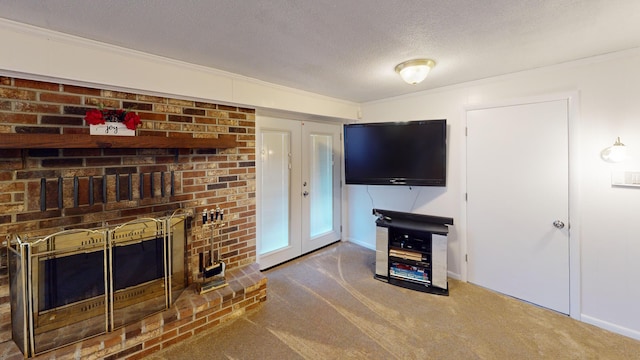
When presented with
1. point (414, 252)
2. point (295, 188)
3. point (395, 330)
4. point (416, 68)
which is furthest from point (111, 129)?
point (414, 252)

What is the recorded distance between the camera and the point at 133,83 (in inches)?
76.9

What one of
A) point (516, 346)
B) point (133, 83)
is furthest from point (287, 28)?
point (516, 346)

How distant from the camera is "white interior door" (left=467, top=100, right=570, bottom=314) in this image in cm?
230

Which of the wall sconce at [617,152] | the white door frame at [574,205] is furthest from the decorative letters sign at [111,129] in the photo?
the wall sconce at [617,152]

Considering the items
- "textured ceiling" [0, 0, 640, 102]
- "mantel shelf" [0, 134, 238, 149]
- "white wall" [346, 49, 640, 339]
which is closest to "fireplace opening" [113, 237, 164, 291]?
"mantel shelf" [0, 134, 238, 149]

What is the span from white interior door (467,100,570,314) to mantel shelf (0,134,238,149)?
106 inches

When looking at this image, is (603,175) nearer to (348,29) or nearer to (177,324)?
(348,29)

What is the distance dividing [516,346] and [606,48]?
2330 mm

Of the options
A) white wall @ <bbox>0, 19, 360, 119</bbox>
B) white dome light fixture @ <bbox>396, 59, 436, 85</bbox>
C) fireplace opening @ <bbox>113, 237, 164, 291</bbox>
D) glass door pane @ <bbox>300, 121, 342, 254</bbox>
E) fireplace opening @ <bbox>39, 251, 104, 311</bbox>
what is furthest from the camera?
glass door pane @ <bbox>300, 121, 342, 254</bbox>

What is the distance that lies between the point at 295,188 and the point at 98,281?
7.02ft

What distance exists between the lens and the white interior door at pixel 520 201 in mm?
2297

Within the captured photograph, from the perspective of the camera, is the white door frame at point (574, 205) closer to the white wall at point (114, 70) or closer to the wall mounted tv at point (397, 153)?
the wall mounted tv at point (397, 153)

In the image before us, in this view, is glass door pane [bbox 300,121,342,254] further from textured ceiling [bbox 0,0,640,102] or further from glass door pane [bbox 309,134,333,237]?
textured ceiling [bbox 0,0,640,102]

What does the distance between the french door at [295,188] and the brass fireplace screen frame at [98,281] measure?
110 centimetres
